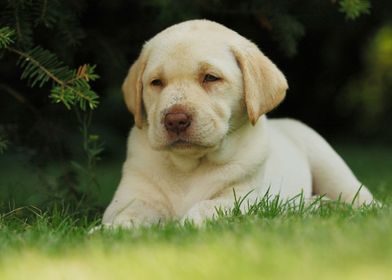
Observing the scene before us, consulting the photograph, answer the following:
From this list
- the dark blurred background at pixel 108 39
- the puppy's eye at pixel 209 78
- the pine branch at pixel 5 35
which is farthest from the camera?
the dark blurred background at pixel 108 39

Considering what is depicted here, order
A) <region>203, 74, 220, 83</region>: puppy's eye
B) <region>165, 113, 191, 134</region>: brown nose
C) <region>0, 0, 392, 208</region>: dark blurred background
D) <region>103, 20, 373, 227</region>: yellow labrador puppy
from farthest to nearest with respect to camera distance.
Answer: <region>0, 0, 392, 208</region>: dark blurred background < <region>203, 74, 220, 83</region>: puppy's eye < <region>103, 20, 373, 227</region>: yellow labrador puppy < <region>165, 113, 191, 134</region>: brown nose

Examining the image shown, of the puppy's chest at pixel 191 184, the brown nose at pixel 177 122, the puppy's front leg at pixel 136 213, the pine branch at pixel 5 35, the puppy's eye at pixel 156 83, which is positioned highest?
the pine branch at pixel 5 35

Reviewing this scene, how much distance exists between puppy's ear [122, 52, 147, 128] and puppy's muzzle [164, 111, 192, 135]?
21.5 inches

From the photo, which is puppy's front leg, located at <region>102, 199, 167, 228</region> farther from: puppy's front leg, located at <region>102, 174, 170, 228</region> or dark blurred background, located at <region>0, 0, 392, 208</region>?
dark blurred background, located at <region>0, 0, 392, 208</region>

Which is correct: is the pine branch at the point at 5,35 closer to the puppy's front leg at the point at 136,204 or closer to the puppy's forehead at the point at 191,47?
the puppy's forehead at the point at 191,47

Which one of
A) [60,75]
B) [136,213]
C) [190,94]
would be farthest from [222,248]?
[60,75]

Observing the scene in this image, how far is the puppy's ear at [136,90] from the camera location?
518 cm

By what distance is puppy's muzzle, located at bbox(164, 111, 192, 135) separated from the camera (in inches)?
184

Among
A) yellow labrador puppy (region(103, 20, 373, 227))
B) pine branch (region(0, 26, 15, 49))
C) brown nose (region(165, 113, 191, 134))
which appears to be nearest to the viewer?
brown nose (region(165, 113, 191, 134))

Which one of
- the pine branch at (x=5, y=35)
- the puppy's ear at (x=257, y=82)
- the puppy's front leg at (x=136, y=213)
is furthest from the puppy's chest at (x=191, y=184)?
the pine branch at (x=5, y=35)

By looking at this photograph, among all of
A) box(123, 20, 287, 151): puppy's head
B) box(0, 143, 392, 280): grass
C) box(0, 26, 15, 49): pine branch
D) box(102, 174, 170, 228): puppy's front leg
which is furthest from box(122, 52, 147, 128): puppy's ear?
box(0, 143, 392, 280): grass

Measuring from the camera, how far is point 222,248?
11.2 feet

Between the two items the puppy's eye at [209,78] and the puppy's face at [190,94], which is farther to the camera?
the puppy's eye at [209,78]

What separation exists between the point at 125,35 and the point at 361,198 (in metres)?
2.58
